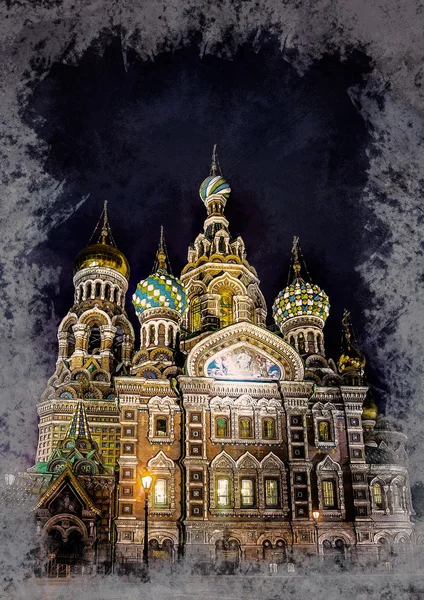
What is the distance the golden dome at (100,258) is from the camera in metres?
33.9

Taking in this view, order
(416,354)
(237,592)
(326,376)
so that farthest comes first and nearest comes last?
(326,376) → (416,354) → (237,592)

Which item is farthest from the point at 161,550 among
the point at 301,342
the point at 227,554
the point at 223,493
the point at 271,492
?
the point at 301,342

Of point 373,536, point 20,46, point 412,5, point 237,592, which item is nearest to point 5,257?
point 20,46

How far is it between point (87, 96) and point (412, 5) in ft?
38.1

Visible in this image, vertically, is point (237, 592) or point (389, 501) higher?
point (389, 501)

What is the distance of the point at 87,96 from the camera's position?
22953mm

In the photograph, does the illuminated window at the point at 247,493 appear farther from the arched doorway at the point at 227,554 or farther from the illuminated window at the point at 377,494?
the illuminated window at the point at 377,494

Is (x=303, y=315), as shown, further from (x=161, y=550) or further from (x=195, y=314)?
(x=161, y=550)

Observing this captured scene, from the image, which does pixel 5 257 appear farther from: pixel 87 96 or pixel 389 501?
pixel 389 501

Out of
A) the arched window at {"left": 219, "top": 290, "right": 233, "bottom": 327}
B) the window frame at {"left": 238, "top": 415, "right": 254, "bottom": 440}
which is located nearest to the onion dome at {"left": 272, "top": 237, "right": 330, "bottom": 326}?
the arched window at {"left": 219, "top": 290, "right": 233, "bottom": 327}

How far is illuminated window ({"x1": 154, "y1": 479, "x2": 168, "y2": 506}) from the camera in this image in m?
23.0

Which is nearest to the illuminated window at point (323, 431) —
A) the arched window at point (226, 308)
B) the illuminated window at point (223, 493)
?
the illuminated window at point (223, 493)

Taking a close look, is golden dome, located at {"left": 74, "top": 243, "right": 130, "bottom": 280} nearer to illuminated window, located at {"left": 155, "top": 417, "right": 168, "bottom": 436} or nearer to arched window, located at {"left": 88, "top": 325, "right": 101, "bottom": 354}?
arched window, located at {"left": 88, "top": 325, "right": 101, "bottom": 354}

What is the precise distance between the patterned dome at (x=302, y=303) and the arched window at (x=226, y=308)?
2.68 metres
